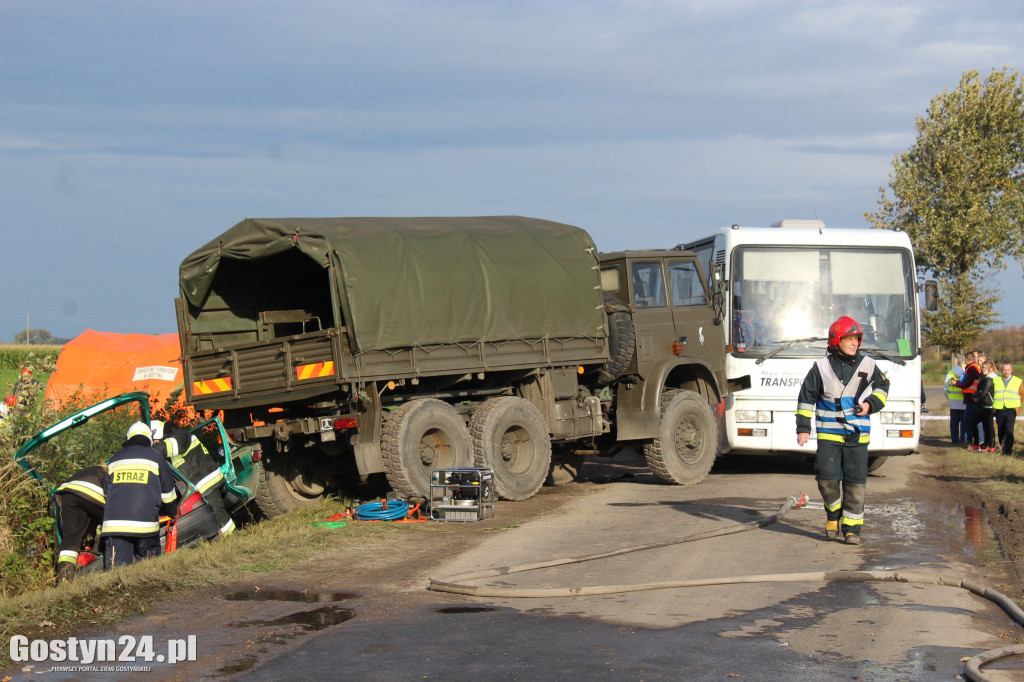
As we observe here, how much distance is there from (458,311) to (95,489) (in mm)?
4653

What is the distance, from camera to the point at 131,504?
874 centimetres

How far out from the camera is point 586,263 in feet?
45.1

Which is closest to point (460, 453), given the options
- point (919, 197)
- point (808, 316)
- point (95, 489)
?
point (95, 489)

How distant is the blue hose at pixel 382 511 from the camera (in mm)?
11016

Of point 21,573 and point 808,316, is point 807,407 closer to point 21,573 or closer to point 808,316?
point 808,316

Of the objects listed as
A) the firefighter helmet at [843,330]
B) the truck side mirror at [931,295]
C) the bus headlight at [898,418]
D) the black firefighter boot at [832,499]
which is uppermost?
the truck side mirror at [931,295]

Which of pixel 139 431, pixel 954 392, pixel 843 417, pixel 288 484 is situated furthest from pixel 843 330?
pixel 954 392

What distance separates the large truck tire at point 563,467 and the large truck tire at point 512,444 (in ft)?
6.21

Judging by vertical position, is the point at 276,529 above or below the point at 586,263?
below

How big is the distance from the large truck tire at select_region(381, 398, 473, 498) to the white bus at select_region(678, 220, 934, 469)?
460cm

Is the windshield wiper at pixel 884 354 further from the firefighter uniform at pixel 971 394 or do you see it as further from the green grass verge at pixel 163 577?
the green grass verge at pixel 163 577

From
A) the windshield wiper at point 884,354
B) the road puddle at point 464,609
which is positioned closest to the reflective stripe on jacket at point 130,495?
the road puddle at point 464,609

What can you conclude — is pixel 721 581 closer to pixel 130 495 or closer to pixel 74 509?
pixel 130 495

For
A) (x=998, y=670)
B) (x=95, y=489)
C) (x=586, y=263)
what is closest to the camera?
(x=998, y=670)
